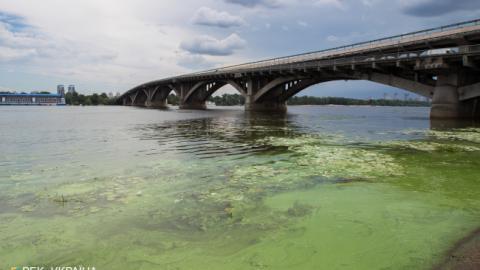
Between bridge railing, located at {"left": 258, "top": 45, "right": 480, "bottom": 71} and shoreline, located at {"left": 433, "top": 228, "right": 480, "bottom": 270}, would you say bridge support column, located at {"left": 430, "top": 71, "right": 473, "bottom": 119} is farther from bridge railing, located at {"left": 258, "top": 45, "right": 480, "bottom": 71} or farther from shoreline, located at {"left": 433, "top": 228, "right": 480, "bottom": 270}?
shoreline, located at {"left": 433, "top": 228, "right": 480, "bottom": 270}

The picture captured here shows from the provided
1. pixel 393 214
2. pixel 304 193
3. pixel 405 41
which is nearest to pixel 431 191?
pixel 393 214

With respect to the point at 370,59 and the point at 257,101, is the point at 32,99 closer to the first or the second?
the point at 257,101

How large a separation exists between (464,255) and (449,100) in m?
39.6

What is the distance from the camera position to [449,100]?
37969 mm

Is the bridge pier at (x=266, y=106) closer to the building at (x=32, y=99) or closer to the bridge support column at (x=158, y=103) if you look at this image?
the bridge support column at (x=158, y=103)

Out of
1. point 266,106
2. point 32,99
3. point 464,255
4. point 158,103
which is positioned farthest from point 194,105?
point 32,99

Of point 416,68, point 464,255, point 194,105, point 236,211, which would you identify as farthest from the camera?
point 194,105

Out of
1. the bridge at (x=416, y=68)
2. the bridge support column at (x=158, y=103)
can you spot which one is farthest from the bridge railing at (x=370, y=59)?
the bridge support column at (x=158, y=103)

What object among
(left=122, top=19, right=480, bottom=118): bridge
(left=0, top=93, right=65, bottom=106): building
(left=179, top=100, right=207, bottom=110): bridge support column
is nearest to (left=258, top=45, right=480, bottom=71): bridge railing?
(left=122, top=19, right=480, bottom=118): bridge

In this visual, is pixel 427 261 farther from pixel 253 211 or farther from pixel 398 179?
pixel 398 179

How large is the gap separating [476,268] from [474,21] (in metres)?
39.7

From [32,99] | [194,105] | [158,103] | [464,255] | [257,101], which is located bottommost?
[464,255]

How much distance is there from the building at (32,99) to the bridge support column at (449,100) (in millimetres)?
197635

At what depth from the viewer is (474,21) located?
3481 centimetres
